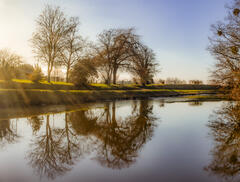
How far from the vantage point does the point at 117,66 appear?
4047cm

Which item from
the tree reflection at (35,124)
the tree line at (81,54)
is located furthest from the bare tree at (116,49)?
the tree reflection at (35,124)

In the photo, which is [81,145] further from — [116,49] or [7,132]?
[116,49]

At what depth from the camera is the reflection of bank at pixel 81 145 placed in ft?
16.6

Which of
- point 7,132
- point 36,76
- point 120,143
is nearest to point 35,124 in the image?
point 7,132

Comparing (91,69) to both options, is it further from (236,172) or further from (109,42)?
(236,172)

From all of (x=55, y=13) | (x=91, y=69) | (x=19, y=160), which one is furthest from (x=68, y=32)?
(x=19, y=160)

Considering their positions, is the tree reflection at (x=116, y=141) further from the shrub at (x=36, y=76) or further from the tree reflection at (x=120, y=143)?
the shrub at (x=36, y=76)

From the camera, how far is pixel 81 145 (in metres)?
6.54

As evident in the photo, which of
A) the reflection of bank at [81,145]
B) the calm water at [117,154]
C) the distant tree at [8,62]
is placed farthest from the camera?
the distant tree at [8,62]

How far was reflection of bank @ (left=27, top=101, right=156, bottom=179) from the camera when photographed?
5074 mm

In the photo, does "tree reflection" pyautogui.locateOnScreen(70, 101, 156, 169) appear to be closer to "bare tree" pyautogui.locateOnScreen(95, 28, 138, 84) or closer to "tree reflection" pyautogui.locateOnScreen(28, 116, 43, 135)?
"tree reflection" pyautogui.locateOnScreen(28, 116, 43, 135)

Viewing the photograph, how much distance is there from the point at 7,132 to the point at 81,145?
3889 millimetres

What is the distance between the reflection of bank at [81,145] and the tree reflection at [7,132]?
0.87 meters

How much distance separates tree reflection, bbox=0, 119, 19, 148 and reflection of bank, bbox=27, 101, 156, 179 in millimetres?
867
